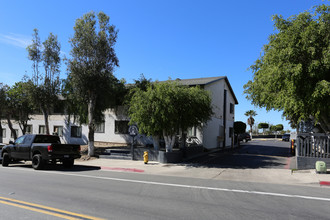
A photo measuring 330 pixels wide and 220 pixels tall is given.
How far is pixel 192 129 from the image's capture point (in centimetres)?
2209

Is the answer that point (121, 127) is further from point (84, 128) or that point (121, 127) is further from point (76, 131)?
point (76, 131)

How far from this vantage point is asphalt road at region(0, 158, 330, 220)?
217 inches

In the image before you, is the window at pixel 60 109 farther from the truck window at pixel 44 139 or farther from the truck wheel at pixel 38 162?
the truck wheel at pixel 38 162

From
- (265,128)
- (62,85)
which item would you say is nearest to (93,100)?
(62,85)

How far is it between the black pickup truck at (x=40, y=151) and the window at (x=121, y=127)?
11.5 m

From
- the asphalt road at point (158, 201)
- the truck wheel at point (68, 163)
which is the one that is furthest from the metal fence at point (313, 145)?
the truck wheel at point (68, 163)

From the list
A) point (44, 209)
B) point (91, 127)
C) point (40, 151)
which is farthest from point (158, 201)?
point (91, 127)

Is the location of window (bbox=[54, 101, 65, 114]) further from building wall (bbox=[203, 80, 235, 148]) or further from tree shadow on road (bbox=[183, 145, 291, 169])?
tree shadow on road (bbox=[183, 145, 291, 169])

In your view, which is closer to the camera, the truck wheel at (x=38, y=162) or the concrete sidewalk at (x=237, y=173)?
the concrete sidewalk at (x=237, y=173)

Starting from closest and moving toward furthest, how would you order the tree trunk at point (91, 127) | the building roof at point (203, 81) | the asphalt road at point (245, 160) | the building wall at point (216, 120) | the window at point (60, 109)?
the asphalt road at point (245, 160), the tree trunk at point (91, 127), the building roof at point (203, 81), the building wall at point (216, 120), the window at point (60, 109)

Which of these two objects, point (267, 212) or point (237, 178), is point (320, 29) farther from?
point (267, 212)

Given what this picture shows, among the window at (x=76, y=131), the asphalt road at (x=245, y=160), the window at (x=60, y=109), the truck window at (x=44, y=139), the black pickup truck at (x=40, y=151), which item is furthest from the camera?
the window at (x=76, y=131)

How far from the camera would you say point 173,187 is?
889 cm

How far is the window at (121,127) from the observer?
2650 cm
